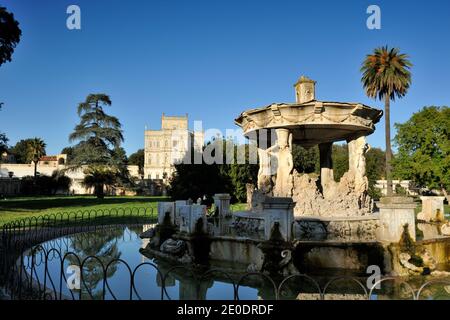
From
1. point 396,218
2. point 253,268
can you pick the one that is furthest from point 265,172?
point 253,268

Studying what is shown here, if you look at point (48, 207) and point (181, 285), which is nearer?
point (181, 285)

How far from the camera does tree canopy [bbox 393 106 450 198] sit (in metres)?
31.5

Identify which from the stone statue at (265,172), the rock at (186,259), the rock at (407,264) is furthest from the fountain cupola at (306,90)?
the rock at (186,259)

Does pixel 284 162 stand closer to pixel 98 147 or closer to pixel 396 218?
pixel 396 218

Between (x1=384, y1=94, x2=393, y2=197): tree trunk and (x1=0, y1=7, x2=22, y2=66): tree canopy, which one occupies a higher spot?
(x1=0, y1=7, x2=22, y2=66): tree canopy

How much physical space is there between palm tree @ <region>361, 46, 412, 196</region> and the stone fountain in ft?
64.8

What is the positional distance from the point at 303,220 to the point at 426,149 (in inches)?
1193

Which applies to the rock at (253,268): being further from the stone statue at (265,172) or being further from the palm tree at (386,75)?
the palm tree at (386,75)

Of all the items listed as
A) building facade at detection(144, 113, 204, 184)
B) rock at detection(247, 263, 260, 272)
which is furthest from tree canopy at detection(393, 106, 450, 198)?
building facade at detection(144, 113, 204, 184)

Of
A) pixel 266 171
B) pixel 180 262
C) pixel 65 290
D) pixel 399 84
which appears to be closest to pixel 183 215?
pixel 180 262

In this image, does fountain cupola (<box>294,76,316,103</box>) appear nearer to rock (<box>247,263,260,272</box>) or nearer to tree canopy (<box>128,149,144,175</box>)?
rock (<box>247,263,260,272</box>)

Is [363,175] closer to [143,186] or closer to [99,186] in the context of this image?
[99,186]

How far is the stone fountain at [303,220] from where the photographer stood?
670cm

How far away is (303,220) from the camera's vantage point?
8.82 meters
